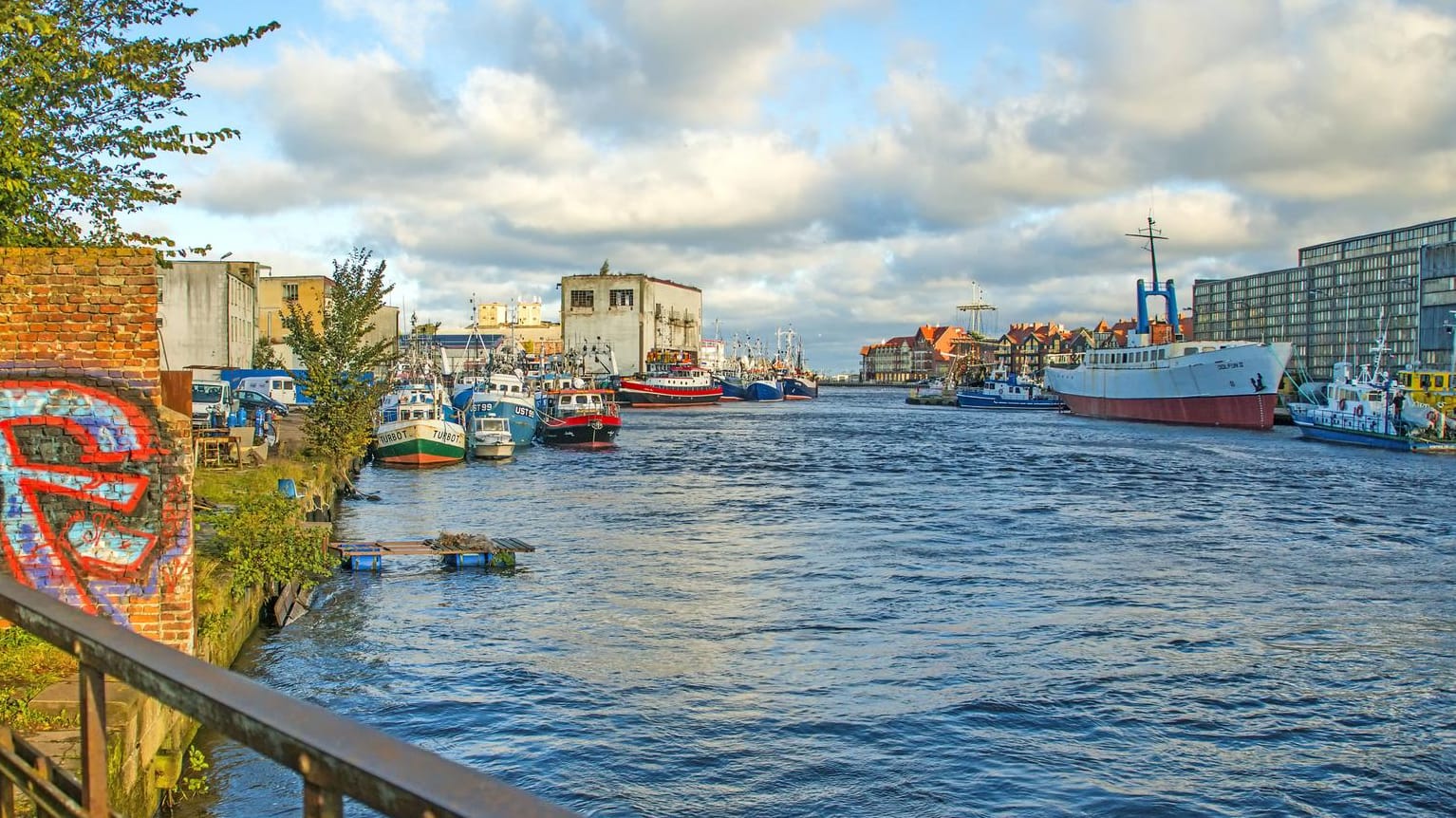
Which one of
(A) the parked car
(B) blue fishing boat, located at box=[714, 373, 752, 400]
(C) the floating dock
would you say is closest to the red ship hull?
(B) blue fishing boat, located at box=[714, 373, 752, 400]

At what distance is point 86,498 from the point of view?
960 centimetres

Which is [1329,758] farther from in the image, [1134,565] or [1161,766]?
[1134,565]

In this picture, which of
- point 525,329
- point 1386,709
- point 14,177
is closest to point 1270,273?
point 525,329

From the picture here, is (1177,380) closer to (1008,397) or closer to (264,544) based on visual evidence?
(1008,397)

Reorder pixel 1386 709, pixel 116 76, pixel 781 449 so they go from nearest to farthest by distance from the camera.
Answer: pixel 116 76 < pixel 1386 709 < pixel 781 449

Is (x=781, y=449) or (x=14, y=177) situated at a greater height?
(x=14, y=177)

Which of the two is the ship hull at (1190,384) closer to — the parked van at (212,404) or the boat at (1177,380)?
the boat at (1177,380)

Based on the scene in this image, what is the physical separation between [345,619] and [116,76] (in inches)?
338

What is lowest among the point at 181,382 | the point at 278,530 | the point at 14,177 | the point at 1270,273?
the point at 278,530

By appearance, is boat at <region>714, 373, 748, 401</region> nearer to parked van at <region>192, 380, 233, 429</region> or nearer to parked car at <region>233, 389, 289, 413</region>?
parked car at <region>233, 389, 289, 413</region>

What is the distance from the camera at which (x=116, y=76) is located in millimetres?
11281

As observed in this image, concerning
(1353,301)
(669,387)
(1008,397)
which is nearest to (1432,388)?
(1008,397)

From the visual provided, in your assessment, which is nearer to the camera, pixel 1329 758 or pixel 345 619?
pixel 1329 758

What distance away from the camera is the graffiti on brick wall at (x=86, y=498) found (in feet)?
30.9
